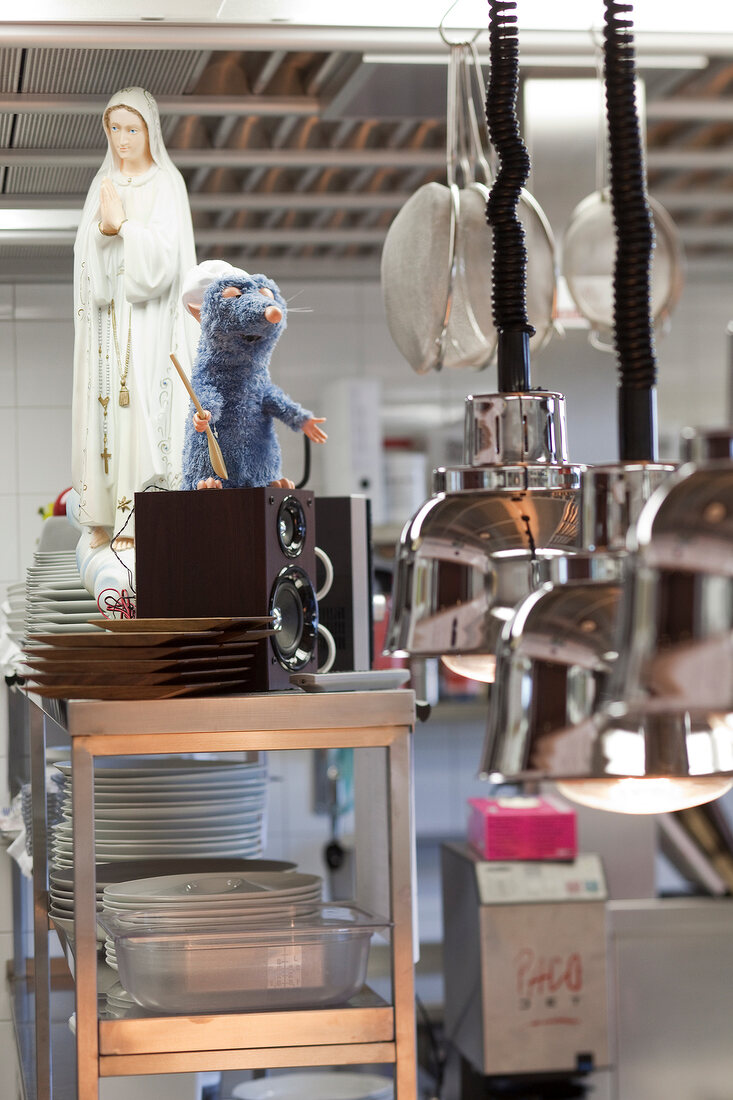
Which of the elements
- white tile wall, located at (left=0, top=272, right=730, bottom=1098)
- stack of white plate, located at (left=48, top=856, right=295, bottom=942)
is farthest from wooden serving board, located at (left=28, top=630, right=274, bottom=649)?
white tile wall, located at (left=0, top=272, right=730, bottom=1098)

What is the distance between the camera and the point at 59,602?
5.25 feet

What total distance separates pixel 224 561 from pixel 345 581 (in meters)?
0.44

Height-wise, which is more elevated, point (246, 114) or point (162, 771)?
point (246, 114)

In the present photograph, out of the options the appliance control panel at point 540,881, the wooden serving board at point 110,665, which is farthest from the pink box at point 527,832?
the wooden serving board at point 110,665

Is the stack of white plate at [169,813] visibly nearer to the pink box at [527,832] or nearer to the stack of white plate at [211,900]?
the stack of white plate at [211,900]

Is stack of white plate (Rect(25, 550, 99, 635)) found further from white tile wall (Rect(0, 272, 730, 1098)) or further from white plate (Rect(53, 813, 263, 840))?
white tile wall (Rect(0, 272, 730, 1098))

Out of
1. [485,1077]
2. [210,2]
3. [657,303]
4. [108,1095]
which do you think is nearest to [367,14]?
[210,2]

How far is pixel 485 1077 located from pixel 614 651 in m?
2.92

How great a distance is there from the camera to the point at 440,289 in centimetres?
196

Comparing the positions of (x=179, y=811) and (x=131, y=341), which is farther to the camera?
(x=131, y=341)

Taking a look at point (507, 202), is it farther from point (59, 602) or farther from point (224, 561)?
point (59, 602)

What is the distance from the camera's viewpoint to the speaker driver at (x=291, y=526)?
1.25 meters

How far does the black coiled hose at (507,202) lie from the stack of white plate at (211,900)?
646 mm

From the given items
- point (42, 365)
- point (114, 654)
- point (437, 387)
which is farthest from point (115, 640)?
point (437, 387)
